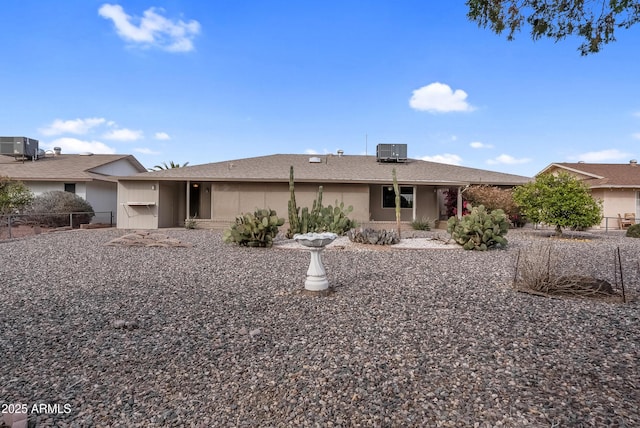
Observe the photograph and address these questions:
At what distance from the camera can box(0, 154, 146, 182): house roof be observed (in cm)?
2009

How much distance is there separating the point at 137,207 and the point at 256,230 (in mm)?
10559

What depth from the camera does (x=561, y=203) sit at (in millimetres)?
12508

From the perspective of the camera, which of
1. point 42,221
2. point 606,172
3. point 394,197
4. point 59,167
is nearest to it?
point 42,221

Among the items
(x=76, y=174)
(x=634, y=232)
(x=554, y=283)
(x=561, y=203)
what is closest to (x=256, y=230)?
(x=554, y=283)

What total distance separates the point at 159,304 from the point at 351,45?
1371 centimetres

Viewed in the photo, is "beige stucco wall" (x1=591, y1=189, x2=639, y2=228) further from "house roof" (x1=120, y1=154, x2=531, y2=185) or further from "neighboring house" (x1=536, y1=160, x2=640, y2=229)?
"house roof" (x1=120, y1=154, x2=531, y2=185)

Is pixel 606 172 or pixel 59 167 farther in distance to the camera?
pixel 606 172

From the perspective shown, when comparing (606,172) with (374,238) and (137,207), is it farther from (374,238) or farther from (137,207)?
(137,207)

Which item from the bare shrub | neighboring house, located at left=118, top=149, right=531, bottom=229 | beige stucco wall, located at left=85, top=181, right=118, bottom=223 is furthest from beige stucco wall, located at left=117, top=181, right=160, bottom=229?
the bare shrub

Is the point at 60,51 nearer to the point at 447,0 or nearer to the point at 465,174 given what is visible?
the point at 447,0

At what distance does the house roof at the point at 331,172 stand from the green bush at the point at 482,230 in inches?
283

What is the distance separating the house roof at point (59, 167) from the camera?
2009cm

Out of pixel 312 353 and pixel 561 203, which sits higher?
pixel 561 203

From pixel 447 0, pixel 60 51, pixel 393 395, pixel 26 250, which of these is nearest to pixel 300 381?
pixel 393 395
